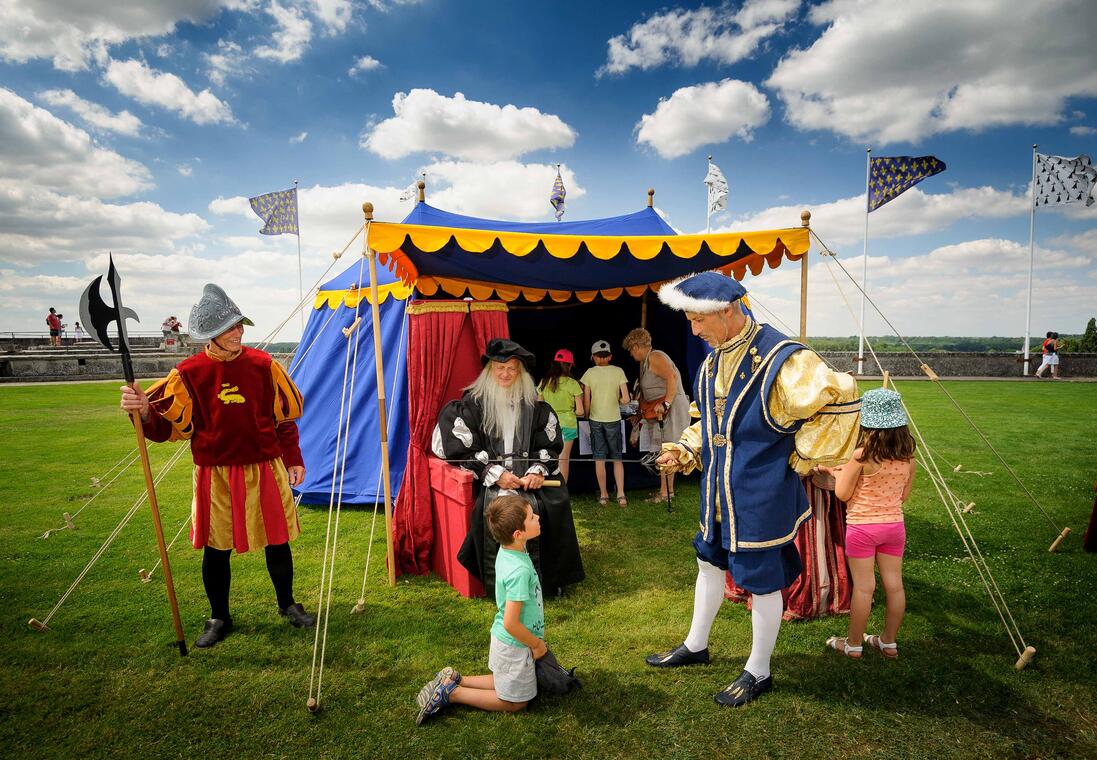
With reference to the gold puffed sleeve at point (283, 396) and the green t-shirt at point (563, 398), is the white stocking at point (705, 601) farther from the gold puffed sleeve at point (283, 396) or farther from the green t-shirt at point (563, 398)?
the green t-shirt at point (563, 398)

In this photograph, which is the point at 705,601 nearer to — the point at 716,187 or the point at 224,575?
the point at 224,575

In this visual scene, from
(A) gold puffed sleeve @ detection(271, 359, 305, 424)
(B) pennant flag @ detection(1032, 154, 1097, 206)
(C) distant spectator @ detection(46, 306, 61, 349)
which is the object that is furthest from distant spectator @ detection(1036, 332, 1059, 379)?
(C) distant spectator @ detection(46, 306, 61, 349)

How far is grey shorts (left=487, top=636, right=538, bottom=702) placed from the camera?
7.41 feet

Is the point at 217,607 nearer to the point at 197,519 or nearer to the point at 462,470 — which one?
the point at 197,519

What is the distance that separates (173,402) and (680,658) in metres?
2.65

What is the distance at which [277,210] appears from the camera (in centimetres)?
995

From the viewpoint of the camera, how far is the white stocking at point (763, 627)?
2307 mm

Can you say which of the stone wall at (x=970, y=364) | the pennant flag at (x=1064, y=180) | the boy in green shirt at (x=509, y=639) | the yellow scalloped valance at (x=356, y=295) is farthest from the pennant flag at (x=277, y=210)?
the pennant flag at (x=1064, y=180)

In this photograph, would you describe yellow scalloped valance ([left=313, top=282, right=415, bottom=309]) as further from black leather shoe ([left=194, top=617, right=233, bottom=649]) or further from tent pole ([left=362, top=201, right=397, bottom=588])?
black leather shoe ([left=194, top=617, right=233, bottom=649])

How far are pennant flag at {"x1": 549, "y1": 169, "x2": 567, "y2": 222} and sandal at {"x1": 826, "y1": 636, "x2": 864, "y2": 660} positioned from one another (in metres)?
6.31

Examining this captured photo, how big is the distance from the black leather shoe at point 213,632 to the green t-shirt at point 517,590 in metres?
1.63

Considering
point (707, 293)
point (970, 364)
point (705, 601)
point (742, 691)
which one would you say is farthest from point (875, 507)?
point (970, 364)

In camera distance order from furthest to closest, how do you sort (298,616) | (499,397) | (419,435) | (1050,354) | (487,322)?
(1050,354), (487,322), (419,435), (499,397), (298,616)

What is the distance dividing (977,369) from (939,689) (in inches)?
804
